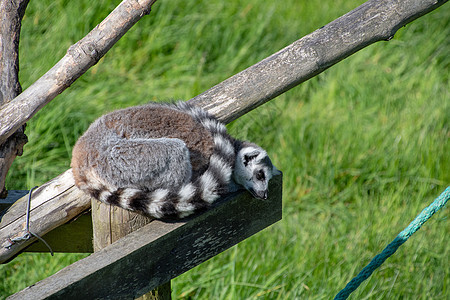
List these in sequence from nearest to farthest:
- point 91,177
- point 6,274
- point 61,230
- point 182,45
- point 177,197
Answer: point 177,197 → point 91,177 → point 61,230 → point 6,274 → point 182,45

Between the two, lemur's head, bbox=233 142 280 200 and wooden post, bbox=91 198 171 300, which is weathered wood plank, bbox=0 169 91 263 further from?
lemur's head, bbox=233 142 280 200

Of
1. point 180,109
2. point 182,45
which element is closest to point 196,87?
point 182,45

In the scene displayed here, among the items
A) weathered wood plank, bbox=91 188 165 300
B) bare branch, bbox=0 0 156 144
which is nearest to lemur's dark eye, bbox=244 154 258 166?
weathered wood plank, bbox=91 188 165 300

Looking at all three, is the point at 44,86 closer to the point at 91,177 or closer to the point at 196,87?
the point at 91,177

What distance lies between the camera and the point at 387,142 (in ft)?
14.5

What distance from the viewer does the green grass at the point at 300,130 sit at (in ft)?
10.5

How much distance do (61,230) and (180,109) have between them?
67cm

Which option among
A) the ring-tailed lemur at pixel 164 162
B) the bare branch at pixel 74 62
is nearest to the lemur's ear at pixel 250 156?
the ring-tailed lemur at pixel 164 162

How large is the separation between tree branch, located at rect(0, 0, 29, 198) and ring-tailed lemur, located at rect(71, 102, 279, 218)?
309mm

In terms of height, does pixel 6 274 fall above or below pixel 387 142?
above

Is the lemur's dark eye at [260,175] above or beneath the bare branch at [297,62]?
beneath

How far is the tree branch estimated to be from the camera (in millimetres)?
2178

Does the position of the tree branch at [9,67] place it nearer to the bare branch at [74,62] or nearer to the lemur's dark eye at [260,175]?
the bare branch at [74,62]

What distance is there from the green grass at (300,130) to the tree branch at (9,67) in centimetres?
122
